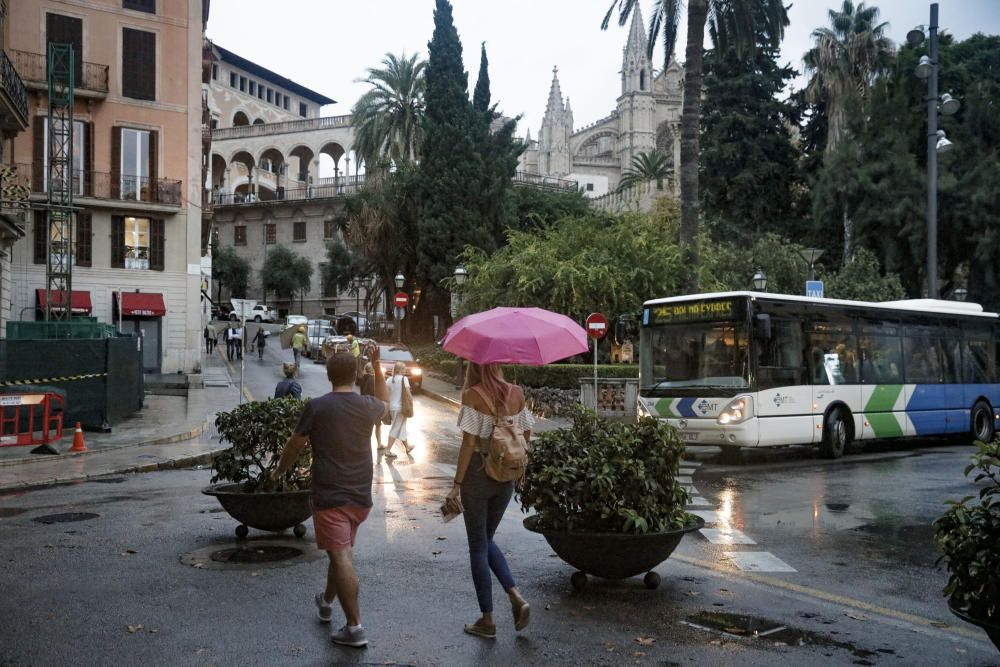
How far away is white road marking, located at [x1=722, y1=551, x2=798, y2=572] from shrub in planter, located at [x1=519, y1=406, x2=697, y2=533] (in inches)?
46.4

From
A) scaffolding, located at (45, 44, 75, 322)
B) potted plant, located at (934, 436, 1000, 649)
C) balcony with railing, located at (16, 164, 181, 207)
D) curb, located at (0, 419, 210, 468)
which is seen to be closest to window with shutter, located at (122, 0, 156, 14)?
scaffolding, located at (45, 44, 75, 322)

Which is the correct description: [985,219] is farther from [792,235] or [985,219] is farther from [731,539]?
[731,539]

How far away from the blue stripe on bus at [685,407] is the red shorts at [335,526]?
11076mm

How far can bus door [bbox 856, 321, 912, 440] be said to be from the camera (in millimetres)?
17703

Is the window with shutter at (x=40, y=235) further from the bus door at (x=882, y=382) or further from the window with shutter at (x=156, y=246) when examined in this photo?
the bus door at (x=882, y=382)

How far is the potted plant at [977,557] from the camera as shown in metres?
4.55

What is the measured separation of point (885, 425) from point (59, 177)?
2973 cm

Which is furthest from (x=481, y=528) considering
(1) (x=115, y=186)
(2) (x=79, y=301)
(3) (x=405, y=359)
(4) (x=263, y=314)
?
(4) (x=263, y=314)

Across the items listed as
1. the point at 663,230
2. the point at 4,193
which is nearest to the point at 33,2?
the point at 4,193

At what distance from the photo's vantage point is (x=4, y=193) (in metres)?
26.8

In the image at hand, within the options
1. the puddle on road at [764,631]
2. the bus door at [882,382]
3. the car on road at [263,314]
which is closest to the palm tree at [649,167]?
the car on road at [263,314]

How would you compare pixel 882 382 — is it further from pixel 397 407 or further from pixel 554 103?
pixel 554 103

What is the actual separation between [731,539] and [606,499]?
3042 mm

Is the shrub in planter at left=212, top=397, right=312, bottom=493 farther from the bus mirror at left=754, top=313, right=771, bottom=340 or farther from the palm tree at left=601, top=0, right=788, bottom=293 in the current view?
the palm tree at left=601, top=0, right=788, bottom=293
